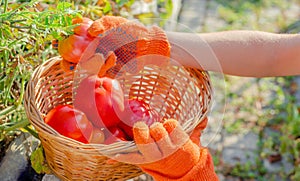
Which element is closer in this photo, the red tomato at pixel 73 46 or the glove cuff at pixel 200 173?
the glove cuff at pixel 200 173

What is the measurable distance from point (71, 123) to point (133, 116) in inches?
9.7

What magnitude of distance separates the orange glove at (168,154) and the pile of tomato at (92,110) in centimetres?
22

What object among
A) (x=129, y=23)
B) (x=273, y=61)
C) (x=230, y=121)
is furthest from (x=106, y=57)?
(x=230, y=121)

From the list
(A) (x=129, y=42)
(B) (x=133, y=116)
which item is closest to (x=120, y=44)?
(A) (x=129, y=42)

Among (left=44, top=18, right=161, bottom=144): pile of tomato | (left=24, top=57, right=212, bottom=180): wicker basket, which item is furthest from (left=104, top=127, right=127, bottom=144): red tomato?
(left=24, top=57, right=212, bottom=180): wicker basket

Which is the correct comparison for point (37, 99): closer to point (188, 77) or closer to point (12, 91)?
point (12, 91)

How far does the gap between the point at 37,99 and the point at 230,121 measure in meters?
1.39

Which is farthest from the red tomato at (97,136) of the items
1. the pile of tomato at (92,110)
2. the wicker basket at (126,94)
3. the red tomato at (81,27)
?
the red tomato at (81,27)

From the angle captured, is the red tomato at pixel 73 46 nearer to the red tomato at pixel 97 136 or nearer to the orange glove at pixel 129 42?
the orange glove at pixel 129 42

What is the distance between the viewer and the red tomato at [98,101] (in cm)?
153

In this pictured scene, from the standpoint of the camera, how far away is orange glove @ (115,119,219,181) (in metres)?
1.25

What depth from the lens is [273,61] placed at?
168 centimetres

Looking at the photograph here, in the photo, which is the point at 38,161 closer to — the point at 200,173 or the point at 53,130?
the point at 53,130

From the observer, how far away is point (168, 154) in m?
A: 1.26
